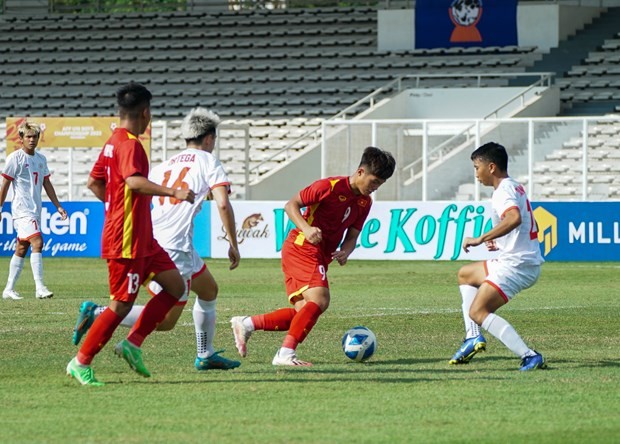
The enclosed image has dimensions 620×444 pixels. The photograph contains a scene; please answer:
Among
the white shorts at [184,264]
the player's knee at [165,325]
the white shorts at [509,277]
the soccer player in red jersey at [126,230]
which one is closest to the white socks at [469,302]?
the white shorts at [509,277]

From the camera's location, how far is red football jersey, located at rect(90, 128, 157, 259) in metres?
8.41

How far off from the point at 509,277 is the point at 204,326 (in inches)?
91.5

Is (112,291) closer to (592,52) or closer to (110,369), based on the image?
(110,369)

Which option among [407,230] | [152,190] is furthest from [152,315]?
[407,230]

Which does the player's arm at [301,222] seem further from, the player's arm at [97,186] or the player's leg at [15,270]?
the player's leg at [15,270]

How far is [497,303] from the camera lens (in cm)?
986

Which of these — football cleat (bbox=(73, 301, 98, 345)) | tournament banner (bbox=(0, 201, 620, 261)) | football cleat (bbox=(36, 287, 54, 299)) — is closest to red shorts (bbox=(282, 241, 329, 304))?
football cleat (bbox=(73, 301, 98, 345))

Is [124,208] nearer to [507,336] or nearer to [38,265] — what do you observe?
[507,336]

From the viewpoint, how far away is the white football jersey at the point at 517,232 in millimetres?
9828

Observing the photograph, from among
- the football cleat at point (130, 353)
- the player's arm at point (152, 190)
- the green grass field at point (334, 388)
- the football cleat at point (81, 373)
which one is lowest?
the green grass field at point (334, 388)

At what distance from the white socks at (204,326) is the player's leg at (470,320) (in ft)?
6.18

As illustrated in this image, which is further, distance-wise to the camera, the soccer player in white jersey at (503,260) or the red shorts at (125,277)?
the soccer player in white jersey at (503,260)

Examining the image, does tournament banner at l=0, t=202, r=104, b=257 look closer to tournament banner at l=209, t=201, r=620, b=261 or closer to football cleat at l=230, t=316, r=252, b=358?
tournament banner at l=209, t=201, r=620, b=261

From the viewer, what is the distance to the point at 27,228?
1675 cm
